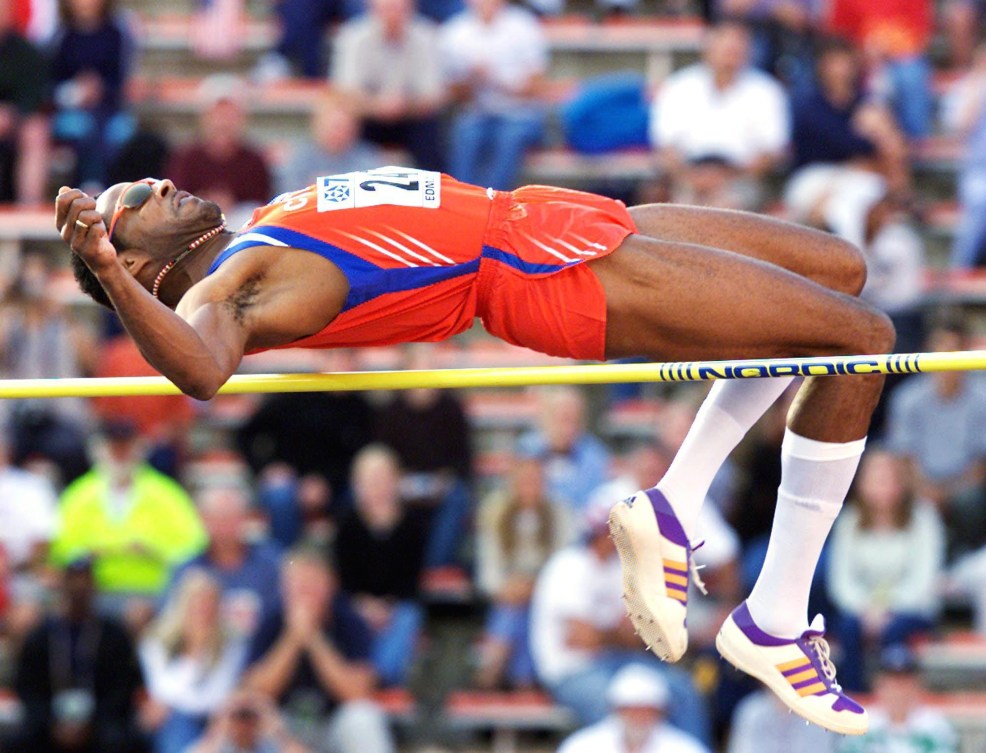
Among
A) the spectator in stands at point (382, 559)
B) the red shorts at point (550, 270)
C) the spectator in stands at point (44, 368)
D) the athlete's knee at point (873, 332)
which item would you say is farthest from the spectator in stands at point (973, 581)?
the red shorts at point (550, 270)

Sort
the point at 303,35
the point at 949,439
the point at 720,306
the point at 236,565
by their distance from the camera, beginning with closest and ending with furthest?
the point at 720,306 < the point at 236,565 < the point at 949,439 < the point at 303,35

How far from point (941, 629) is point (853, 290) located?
13.8ft

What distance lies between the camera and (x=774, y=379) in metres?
5.89

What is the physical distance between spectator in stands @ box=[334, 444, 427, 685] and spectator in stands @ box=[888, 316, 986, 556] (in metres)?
2.31

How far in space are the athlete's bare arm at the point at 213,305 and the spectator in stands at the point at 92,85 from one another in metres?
5.74

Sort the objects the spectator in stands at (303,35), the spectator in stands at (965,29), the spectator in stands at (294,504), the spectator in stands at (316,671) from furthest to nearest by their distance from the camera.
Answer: the spectator in stands at (303,35) < the spectator in stands at (965,29) < the spectator in stands at (294,504) < the spectator in stands at (316,671)

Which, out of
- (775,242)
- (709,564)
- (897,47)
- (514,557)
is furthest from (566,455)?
(775,242)

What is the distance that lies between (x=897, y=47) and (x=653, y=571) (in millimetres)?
6359

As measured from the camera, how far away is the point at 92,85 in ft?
37.0

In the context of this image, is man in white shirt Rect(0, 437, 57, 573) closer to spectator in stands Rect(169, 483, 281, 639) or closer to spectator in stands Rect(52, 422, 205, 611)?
spectator in stands Rect(52, 422, 205, 611)

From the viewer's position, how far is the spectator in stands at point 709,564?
912cm

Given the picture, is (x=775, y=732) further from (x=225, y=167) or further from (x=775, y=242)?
(x=225, y=167)

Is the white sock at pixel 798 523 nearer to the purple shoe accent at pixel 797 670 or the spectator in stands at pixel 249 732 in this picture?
the purple shoe accent at pixel 797 670

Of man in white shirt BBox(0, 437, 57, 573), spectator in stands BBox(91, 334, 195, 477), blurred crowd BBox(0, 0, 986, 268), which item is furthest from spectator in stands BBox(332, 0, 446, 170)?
man in white shirt BBox(0, 437, 57, 573)
